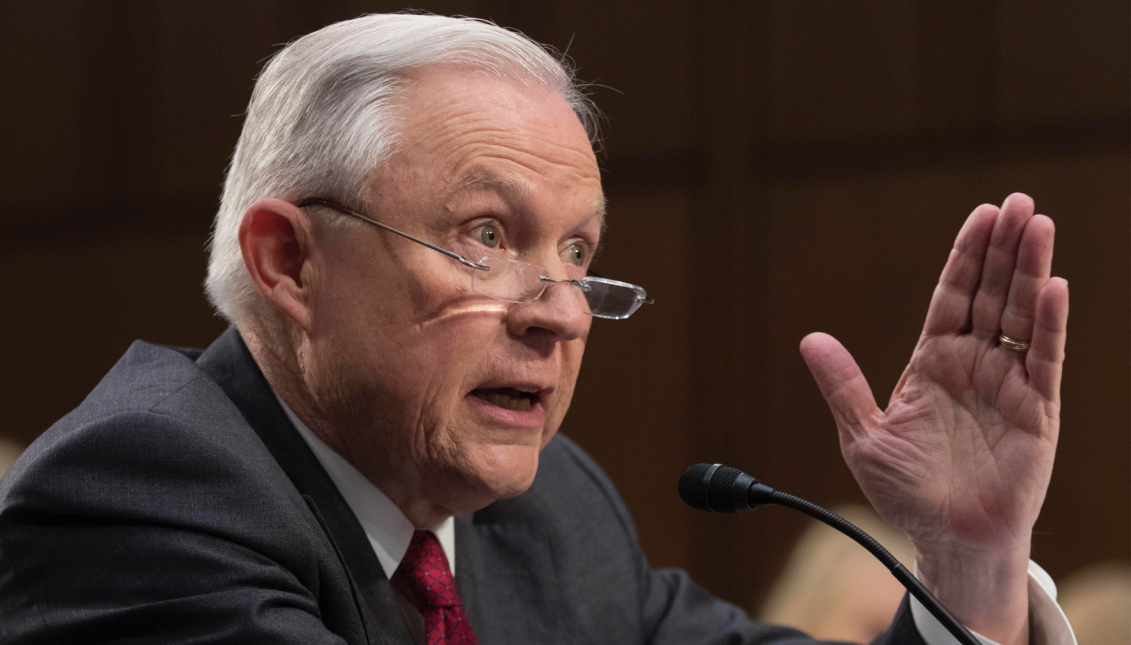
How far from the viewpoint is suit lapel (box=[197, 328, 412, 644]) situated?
129 centimetres

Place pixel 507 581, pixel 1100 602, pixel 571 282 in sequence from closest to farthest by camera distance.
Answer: pixel 571 282
pixel 507 581
pixel 1100 602

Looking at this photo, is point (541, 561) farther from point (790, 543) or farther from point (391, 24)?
point (790, 543)

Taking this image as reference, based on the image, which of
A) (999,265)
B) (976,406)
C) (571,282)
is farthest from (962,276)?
(571,282)

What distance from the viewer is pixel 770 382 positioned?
2.80m

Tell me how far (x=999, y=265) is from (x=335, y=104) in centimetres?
94

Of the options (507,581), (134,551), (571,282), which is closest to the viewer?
(134,551)

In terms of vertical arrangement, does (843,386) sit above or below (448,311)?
below

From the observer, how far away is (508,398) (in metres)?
1.36

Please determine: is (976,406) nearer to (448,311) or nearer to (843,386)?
(843,386)

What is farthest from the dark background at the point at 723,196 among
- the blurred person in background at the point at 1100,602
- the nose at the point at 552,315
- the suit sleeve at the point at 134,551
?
the suit sleeve at the point at 134,551

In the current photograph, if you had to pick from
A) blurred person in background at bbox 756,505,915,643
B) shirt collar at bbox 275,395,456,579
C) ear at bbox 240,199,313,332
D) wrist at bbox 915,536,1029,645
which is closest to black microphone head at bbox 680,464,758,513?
wrist at bbox 915,536,1029,645

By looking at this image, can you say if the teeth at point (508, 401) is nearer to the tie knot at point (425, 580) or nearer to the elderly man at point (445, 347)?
the elderly man at point (445, 347)

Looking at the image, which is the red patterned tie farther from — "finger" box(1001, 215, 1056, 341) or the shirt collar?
"finger" box(1001, 215, 1056, 341)

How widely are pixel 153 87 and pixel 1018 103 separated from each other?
91.3 inches
